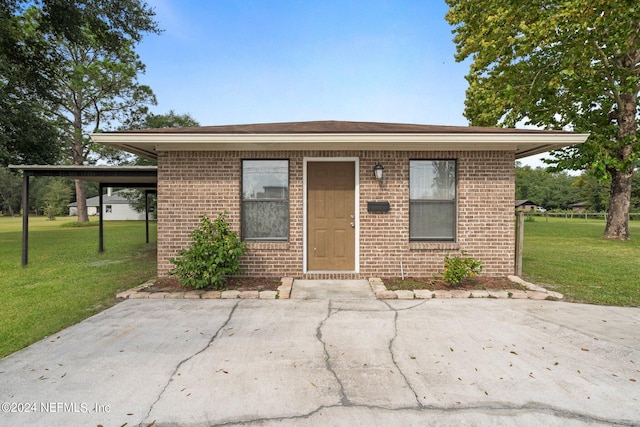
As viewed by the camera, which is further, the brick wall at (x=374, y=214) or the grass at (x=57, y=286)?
the brick wall at (x=374, y=214)

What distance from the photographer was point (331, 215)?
5812 millimetres

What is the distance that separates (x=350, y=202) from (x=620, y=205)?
14506 mm

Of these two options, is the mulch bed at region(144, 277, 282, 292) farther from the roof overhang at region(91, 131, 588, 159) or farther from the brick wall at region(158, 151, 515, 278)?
the roof overhang at region(91, 131, 588, 159)

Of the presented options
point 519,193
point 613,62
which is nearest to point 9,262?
point 613,62

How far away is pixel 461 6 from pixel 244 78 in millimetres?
10558

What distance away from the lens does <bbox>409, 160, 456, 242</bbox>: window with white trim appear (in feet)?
18.9

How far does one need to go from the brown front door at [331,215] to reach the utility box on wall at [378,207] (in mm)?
332

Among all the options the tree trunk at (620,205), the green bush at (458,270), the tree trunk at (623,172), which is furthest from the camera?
the tree trunk at (620,205)

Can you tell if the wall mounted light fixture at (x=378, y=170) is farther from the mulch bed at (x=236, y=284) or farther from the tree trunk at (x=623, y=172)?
the tree trunk at (x=623, y=172)

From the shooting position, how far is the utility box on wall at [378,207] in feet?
18.4

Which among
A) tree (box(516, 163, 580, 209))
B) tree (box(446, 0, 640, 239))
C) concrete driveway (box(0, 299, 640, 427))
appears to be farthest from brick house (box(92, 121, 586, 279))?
tree (box(516, 163, 580, 209))

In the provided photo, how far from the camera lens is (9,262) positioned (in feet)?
26.8

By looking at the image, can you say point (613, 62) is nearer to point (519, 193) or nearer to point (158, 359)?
point (158, 359)

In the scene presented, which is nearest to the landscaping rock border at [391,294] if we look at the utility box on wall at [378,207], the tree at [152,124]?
the utility box on wall at [378,207]
